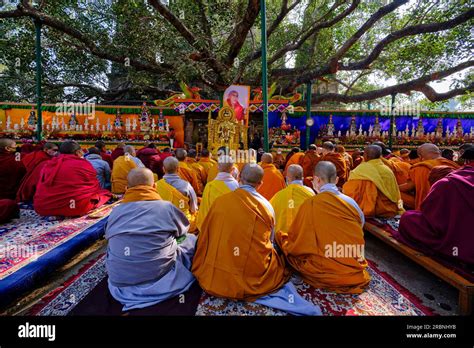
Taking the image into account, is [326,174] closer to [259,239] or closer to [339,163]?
[259,239]

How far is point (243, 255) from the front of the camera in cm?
235

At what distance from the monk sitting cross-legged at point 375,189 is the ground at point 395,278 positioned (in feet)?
2.02

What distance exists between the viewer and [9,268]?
272 centimetres

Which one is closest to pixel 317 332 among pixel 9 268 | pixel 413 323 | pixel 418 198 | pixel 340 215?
pixel 413 323

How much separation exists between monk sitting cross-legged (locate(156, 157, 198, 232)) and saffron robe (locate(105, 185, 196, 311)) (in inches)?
47.8

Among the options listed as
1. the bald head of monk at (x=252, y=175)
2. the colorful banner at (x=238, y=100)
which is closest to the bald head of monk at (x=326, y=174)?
the bald head of monk at (x=252, y=175)

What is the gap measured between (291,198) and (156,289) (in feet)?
6.37

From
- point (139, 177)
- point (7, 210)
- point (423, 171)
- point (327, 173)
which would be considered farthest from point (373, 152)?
point (7, 210)

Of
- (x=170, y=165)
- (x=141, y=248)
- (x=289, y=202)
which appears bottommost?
(x=141, y=248)

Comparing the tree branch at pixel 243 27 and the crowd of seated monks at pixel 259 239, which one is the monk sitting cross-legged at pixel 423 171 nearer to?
the crowd of seated monks at pixel 259 239

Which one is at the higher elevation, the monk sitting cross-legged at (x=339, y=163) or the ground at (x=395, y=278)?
the monk sitting cross-legged at (x=339, y=163)

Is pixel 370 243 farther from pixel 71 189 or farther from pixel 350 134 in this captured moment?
pixel 350 134

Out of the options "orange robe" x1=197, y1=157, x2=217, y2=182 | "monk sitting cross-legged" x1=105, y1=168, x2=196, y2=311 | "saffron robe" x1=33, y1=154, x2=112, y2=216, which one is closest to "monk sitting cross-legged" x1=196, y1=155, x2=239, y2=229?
"monk sitting cross-legged" x1=105, y1=168, x2=196, y2=311

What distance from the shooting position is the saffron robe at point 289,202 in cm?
337
